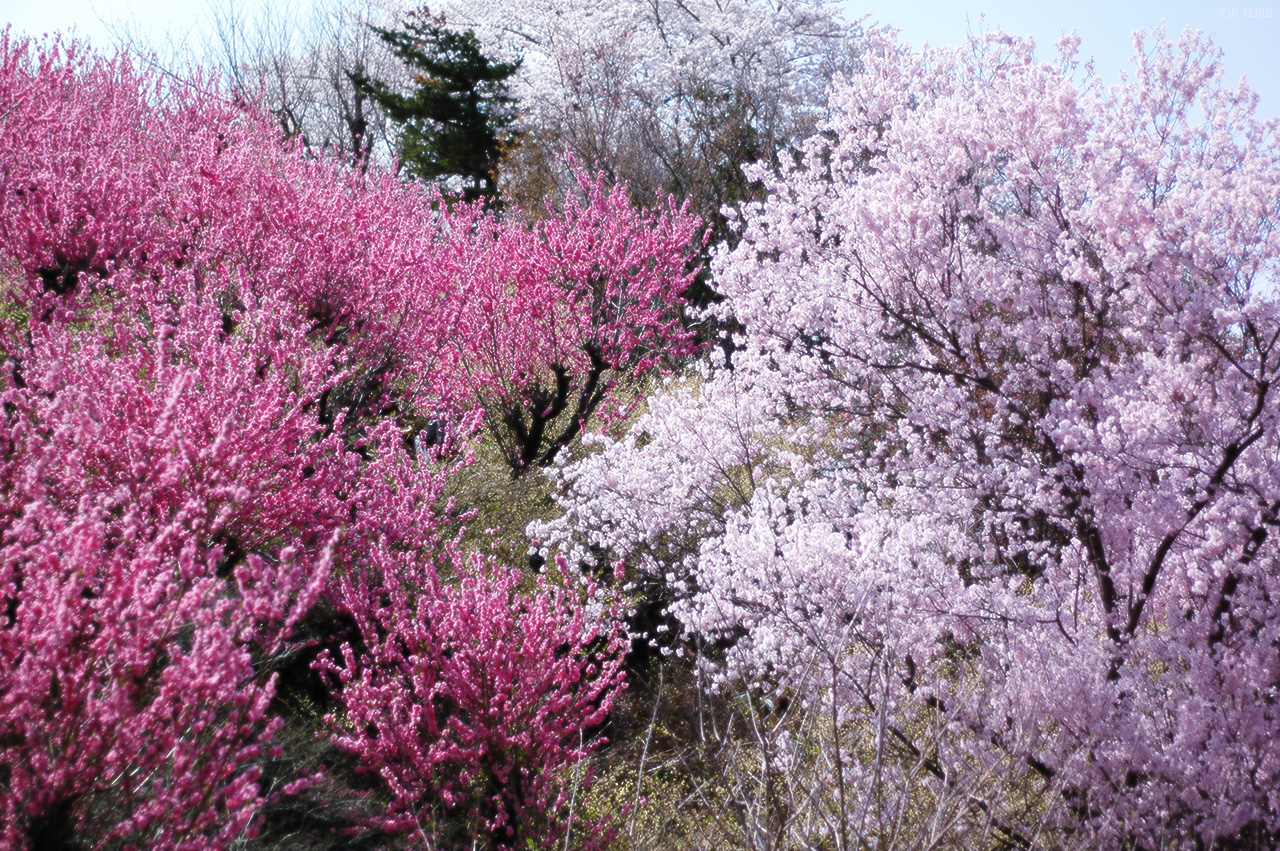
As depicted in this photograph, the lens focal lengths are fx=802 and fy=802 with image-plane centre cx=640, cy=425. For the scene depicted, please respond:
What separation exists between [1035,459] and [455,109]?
17676mm

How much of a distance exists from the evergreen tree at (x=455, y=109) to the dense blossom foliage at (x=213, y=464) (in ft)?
28.1

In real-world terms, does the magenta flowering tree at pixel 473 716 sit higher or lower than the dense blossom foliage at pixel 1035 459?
lower

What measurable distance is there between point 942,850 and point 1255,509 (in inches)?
72.7

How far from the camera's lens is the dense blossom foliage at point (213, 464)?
1.92 metres

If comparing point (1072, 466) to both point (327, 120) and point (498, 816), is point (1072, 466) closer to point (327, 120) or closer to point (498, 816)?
point (498, 816)

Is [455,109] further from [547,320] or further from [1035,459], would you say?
[1035,459]

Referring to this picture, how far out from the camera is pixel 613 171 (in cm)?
1359

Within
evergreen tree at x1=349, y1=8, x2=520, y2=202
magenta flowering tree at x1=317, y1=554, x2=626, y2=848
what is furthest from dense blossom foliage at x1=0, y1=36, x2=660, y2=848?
evergreen tree at x1=349, y1=8, x2=520, y2=202

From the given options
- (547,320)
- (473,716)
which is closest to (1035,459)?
(473,716)

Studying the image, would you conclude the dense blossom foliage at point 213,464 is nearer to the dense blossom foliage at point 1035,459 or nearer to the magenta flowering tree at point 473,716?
the magenta flowering tree at point 473,716

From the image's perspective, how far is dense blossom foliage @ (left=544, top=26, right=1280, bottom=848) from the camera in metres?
3.13

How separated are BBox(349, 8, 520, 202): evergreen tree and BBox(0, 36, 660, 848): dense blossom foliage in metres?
8.56

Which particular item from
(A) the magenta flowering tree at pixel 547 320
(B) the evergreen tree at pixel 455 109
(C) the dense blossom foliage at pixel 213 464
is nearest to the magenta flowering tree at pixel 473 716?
(C) the dense blossom foliage at pixel 213 464

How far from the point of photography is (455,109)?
18703mm
